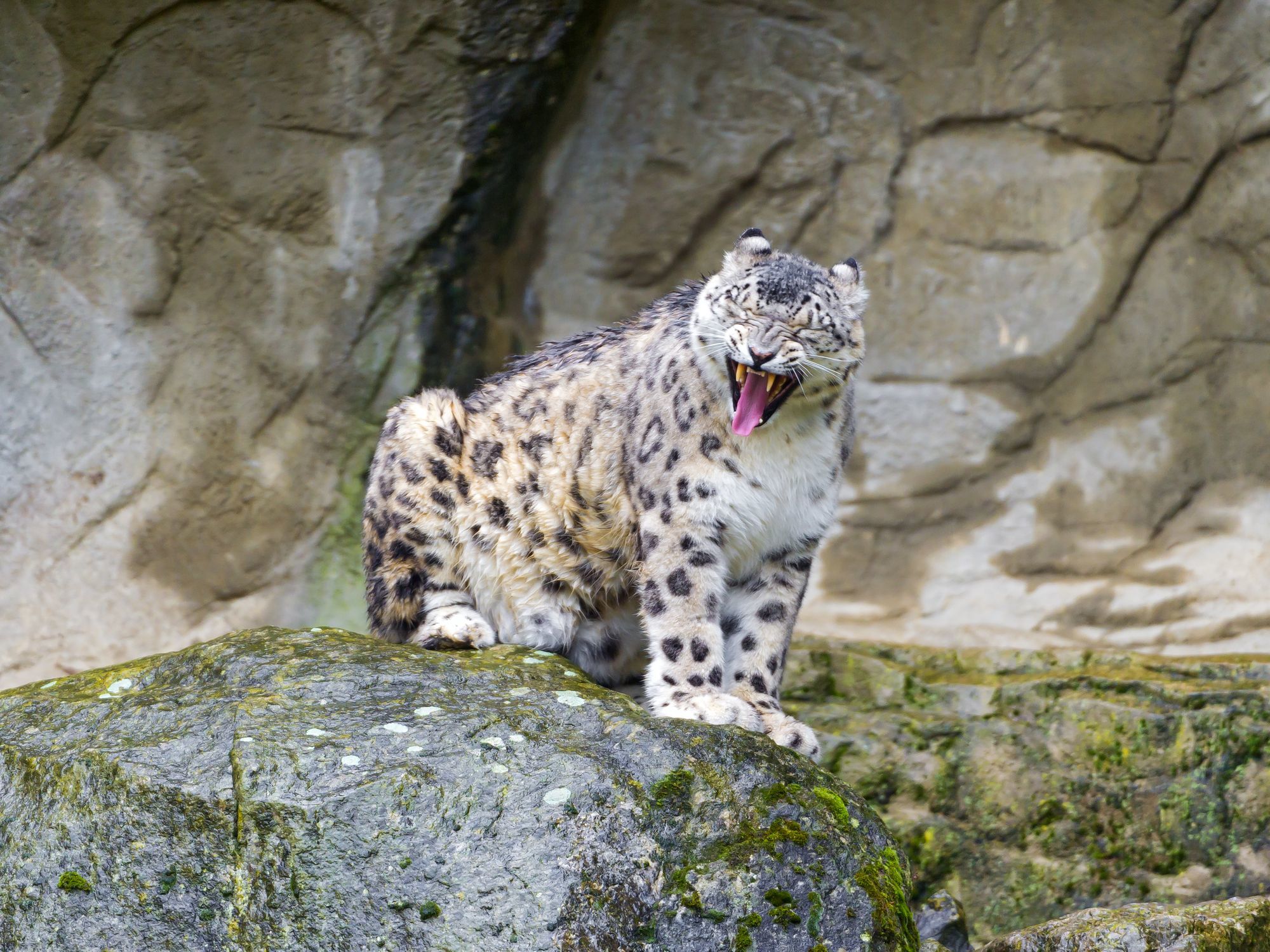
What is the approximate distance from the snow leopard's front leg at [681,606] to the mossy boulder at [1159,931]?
113 cm

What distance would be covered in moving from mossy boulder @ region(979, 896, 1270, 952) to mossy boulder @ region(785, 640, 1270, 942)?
1.35m

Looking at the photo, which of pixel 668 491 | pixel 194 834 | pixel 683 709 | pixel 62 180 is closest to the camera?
pixel 194 834

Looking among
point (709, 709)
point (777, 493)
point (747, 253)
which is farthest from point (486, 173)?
point (709, 709)

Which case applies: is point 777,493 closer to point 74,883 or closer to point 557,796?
point 557,796

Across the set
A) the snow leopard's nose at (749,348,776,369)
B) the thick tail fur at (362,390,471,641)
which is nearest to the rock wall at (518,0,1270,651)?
the thick tail fur at (362,390,471,641)

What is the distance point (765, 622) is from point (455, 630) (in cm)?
115

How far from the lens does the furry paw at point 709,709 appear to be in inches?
189

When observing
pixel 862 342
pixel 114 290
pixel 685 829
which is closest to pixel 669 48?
pixel 114 290

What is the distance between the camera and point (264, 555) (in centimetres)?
810

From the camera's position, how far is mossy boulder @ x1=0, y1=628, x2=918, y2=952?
3.83 meters

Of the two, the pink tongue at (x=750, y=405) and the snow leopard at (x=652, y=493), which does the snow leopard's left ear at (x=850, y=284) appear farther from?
the pink tongue at (x=750, y=405)

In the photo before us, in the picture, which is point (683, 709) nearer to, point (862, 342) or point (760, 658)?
point (760, 658)

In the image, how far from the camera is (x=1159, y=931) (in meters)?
4.30

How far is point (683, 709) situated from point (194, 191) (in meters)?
4.34
